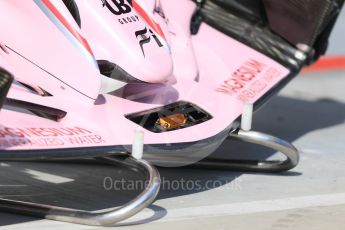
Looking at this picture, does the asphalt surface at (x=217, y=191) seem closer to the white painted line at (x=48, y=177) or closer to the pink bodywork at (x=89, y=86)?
the white painted line at (x=48, y=177)

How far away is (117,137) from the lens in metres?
4.14

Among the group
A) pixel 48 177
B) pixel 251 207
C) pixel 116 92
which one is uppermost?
pixel 116 92

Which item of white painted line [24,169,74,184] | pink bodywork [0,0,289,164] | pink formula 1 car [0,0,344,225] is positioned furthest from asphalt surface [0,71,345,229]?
pink bodywork [0,0,289,164]

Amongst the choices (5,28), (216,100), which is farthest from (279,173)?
(5,28)

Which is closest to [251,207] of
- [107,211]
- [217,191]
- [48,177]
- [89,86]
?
[217,191]

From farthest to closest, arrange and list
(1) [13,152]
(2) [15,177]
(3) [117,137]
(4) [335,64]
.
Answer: (4) [335,64] → (2) [15,177] → (3) [117,137] → (1) [13,152]

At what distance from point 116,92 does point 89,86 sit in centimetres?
27

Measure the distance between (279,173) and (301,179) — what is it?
147 millimetres

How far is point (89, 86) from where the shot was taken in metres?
4.32

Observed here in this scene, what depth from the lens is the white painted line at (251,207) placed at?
432 centimetres

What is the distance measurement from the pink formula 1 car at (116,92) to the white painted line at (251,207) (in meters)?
0.27

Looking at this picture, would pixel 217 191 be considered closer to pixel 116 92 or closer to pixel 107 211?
pixel 116 92

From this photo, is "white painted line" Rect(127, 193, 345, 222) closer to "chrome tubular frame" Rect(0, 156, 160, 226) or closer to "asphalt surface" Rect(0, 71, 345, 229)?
"asphalt surface" Rect(0, 71, 345, 229)

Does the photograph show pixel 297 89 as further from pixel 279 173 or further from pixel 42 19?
pixel 42 19
